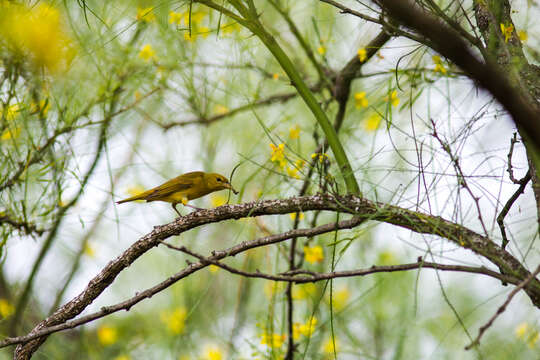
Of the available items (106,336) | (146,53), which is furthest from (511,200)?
(106,336)

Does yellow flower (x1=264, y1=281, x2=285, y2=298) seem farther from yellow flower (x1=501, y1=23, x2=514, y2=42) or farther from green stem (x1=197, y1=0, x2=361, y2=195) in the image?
yellow flower (x1=501, y1=23, x2=514, y2=42)

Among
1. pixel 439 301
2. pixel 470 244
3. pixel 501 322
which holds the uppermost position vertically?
pixel 439 301

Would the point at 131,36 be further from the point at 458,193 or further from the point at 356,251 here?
the point at 458,193

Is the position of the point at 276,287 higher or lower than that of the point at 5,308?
lower

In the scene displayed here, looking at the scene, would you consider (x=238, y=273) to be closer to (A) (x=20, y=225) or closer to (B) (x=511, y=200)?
(B) (x=511, y=200)

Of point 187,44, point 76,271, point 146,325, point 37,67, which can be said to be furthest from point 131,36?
point 146,325

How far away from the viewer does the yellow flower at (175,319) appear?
4.40 metres

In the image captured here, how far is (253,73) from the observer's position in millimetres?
4035

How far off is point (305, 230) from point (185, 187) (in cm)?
188

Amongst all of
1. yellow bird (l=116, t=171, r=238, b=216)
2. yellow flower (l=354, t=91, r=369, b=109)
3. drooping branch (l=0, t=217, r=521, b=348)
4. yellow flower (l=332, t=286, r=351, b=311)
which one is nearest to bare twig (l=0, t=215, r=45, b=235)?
yellow bird (l=116, t=171, r=238, b=216)

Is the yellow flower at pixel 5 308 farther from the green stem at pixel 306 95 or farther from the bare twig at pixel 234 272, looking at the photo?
the green stem at pixel 306 95

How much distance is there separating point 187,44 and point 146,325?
2.86 m

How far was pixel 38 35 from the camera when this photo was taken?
2797mm

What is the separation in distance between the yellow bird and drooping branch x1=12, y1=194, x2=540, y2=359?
5.07 ft
